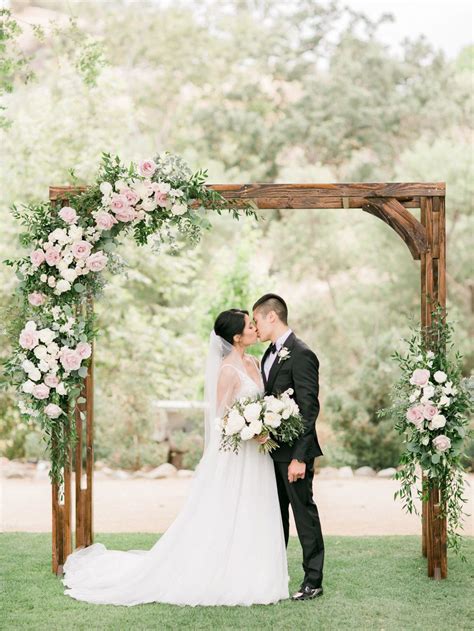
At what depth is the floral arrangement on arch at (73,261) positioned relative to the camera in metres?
6.43

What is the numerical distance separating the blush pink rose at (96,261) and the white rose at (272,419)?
161cm

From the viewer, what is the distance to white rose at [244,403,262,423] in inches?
234

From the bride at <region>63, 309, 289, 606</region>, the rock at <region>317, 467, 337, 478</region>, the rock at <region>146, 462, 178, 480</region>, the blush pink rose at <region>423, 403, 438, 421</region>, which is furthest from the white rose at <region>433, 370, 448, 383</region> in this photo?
the rock at <region>146, 462, 178, 480</region>

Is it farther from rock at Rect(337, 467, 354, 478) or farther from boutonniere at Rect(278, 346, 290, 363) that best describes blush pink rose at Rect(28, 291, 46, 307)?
rock at Rect(337, 467, 354, 478)

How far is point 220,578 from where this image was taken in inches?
240

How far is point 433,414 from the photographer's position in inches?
251

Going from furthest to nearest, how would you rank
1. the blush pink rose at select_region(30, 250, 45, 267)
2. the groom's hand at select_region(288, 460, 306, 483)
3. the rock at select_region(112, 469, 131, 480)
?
the rock at select_region(112, 469, 131, 480), the blush pink rose at select_region(30, 250, 45, 267), the groom's hand at select_region(288, 460, 306, 483)

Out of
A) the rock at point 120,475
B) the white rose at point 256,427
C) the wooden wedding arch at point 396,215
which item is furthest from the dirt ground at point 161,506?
the white rose at point 256,427

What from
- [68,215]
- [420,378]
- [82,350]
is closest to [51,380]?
[82,350]

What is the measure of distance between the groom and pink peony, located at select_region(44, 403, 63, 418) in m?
1.45

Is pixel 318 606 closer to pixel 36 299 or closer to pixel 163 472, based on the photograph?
pixel 36 299

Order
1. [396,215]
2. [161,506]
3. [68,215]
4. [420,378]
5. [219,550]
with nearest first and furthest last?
[219,550] → [420,378] → [68,215] → [396,215] → [161,506]

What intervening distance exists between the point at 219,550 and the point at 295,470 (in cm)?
75

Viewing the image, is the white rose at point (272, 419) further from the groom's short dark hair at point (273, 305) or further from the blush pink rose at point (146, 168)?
the blush pink rose at point (146, 168)
